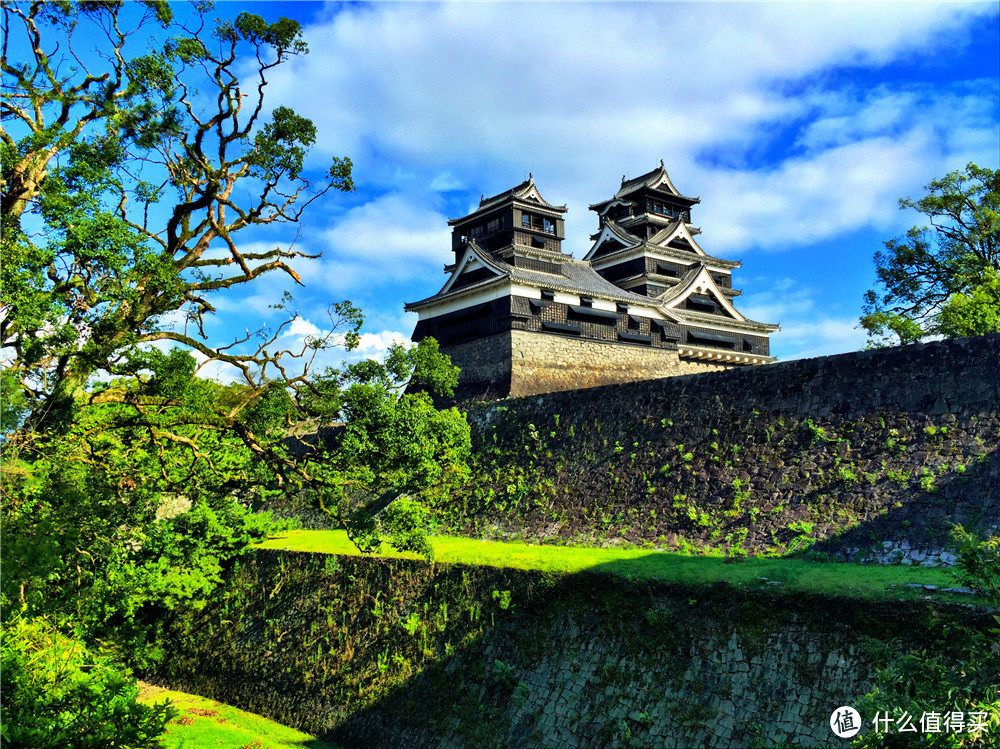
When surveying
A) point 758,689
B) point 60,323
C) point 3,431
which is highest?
point 60,323

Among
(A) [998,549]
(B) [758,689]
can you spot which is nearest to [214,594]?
(B) [758,689]

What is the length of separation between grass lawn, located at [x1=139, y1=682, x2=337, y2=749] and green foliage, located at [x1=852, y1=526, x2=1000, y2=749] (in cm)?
867

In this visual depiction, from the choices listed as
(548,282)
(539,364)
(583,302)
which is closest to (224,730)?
(539,364)

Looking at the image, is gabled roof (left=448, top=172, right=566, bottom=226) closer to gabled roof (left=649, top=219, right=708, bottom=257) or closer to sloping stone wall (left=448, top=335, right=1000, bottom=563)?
gabled roof (left=649, top=219, right=708, bottom=257)

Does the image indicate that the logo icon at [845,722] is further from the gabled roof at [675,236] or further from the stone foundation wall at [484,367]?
the gabled roof at [675,236]

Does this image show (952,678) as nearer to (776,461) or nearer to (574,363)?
(776,461)

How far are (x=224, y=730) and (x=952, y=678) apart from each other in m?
11.1

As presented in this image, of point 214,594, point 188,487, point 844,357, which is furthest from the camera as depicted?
point 214,594

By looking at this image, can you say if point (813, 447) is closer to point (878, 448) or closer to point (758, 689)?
point (878, 448)

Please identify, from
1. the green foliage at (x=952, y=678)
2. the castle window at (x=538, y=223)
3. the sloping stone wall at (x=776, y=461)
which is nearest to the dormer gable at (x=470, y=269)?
the castle window at (x=538, y=223)

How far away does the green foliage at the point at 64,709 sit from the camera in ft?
21.9

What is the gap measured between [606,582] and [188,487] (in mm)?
8891

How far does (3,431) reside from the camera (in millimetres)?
8000

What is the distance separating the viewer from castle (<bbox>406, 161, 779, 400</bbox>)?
28.2 meters
